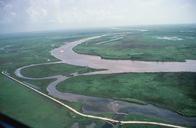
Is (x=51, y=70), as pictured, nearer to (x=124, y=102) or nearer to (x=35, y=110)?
(x=35, y=110)

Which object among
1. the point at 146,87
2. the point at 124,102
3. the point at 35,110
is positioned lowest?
the point at 124,102

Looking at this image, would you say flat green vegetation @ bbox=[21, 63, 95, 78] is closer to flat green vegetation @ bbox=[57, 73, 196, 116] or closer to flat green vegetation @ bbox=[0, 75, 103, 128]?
flat green vegetation @ bbox=[57, 73, 196, 116]

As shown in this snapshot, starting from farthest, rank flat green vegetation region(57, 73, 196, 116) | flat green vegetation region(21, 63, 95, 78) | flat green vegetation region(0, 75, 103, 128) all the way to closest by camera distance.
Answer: flat green vegetation region(21, 63, 95, 78) < flat green vegetation region(57, 73, 196, 116) < flat green vegetation region(0, 75, 103, 128)

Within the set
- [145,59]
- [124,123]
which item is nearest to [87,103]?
[124,123]

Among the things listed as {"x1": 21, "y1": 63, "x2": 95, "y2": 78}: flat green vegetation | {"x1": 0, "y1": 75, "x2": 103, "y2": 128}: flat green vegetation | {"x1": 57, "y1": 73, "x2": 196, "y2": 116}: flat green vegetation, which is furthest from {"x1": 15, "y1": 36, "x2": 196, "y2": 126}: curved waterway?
{"x1": 0, "y1": 75, "x2": 103, "y2": 128}: flat green vegetation

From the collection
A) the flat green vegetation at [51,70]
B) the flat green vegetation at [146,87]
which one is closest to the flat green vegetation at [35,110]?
the flat green vegetation at [146,87]

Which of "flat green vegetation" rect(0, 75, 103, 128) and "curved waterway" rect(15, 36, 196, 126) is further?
"curved waterway" rect(15, 36, 196, 126)

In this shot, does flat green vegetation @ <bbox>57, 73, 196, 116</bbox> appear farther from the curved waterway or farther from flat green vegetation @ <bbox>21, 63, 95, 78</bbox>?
flat green vegetation @ <bbox>21, 63, 95, 78</bbox>

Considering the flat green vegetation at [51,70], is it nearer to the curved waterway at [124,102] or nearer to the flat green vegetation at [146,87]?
the curved waterway at [124,102]

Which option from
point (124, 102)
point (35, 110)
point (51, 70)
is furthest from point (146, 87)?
point (51, 70)

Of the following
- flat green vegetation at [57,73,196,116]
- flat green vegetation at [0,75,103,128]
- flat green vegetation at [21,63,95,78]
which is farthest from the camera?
flat green vegetation at [21,63,95,78]

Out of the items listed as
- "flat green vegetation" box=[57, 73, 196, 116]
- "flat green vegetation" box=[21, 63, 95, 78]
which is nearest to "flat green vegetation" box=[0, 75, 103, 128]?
"flat green vegetation" box=[57, 73, 196, 116]
